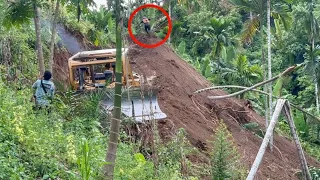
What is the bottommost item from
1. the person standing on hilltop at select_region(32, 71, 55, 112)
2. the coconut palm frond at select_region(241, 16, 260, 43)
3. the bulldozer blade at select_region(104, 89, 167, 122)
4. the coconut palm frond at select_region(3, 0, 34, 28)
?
the bulldozer blade at select_region(104, 89, 167, 122)

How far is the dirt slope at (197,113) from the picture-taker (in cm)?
1566

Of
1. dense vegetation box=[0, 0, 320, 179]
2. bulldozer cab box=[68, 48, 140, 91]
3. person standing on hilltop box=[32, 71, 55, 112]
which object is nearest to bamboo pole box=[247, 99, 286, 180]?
dense vegetation box=[0, 0, 320, 179]

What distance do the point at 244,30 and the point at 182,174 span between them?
10.5 metres

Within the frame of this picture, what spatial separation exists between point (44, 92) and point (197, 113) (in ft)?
28.1

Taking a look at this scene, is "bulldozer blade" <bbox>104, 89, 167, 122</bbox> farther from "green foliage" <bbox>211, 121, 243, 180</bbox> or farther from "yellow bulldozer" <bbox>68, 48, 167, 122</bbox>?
"green foliage" <bbox>211, 121, 243, 180</bbox>

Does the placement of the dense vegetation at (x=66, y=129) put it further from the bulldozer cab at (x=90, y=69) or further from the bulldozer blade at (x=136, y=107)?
the bulldozer cab at (x=90, y=69)

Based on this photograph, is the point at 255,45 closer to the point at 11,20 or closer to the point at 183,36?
the point at 183,36

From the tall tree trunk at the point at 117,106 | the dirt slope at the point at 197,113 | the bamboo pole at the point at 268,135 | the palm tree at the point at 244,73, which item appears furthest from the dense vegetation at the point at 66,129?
the palm tree at the point at 244,73

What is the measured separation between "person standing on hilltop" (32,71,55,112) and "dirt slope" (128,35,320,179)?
4033 mm

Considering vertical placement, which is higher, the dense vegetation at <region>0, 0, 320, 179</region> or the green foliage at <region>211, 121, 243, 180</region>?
the dense vegetation at <region>0, 0, 320, 179</region>

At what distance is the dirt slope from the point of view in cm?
1566

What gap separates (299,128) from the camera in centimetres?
2927

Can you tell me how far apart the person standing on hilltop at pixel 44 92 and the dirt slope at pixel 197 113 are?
4.03 m

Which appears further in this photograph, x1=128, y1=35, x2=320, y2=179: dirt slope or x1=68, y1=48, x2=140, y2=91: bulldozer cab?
x1=128, y1=35, x2=320, y2=179: dirt slope
